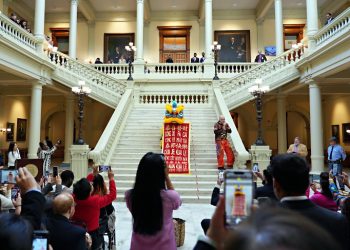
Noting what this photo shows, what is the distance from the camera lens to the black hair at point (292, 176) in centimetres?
220

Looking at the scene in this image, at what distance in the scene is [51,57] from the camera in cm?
1567

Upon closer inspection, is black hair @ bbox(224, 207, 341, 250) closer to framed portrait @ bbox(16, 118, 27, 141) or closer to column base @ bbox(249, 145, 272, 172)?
column base @ bbox(249, 145, 272, 172)

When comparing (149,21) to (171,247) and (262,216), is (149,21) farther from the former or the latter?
(262,216)

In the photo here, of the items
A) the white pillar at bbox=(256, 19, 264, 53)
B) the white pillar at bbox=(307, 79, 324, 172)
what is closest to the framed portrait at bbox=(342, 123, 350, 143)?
the white pillar at bbox=(307, 79, 324, 172)

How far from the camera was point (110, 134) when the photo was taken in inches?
476

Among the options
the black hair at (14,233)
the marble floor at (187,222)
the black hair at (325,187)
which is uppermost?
the black hair at (14,233)

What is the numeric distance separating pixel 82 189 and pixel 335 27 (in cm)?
1180

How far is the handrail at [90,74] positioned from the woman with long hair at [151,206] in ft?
45.3

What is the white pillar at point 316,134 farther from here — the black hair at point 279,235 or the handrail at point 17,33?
the black hair at point 279,235

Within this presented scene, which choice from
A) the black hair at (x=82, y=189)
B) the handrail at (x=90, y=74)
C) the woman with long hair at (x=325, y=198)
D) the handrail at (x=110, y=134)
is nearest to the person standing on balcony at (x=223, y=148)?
the handrail at (x=110, y=134)

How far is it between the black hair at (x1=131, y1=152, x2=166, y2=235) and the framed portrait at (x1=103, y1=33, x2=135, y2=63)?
2244 centimetres

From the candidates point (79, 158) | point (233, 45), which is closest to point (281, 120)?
point (233, 45)

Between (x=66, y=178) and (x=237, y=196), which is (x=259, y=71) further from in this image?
(x=237, y=196)

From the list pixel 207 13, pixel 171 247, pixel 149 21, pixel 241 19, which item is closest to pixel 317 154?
pixel 207 13
